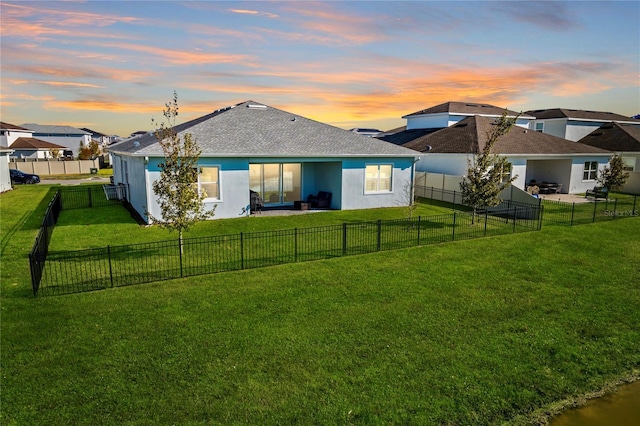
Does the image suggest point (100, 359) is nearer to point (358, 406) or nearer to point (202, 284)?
point (202, 284)

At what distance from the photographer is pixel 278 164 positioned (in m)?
24.4

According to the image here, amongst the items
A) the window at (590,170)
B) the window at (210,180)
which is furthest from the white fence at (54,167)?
the window at (590,170)

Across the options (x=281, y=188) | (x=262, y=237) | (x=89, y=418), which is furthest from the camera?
(x=281, y=188)

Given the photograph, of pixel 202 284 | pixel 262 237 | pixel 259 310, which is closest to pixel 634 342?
pixel 259 310

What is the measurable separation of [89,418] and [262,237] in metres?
11.2

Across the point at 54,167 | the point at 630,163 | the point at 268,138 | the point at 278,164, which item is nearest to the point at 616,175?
the point at 630,163

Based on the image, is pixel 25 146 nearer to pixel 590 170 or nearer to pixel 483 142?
pixel 483 142

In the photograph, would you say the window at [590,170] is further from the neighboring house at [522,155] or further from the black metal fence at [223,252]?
the black metal fence at [223,252]

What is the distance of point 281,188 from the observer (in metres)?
25.0

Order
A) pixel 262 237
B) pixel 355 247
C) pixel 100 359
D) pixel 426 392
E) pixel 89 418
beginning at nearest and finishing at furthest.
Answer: pixel 89 418 < pixel 426 392 < pixel 100 359 < pixel 355 247 < pixel 262 237

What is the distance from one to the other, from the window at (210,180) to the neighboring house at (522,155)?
16491mm

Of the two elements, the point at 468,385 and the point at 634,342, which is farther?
the point at 634,342

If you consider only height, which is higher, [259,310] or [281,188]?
[281,188]

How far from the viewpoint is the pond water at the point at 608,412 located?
682 cm
